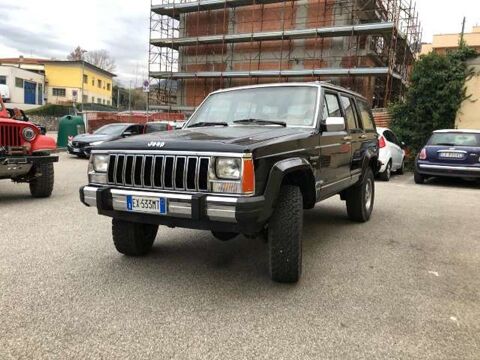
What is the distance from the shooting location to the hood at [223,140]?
3363 mm

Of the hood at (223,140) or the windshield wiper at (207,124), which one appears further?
the windshield wiper at (207,124)

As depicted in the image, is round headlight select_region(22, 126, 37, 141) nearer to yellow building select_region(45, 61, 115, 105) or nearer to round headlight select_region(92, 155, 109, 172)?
round headlight select_region(92, 155, 109, 172)

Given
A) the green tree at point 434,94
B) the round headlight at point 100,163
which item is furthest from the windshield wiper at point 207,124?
the green tree at point 434,94

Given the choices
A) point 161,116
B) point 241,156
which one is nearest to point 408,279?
point 241,156

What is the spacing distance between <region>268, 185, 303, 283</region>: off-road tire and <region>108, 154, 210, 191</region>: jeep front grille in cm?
67

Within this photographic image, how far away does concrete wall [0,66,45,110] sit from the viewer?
50525 millimetres

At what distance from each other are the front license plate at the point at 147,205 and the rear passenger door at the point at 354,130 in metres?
2.98

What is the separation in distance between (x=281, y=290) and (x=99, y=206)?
1707 mm

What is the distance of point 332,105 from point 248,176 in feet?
7.41

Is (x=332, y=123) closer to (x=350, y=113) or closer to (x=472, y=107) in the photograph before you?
(x=350, y=113)

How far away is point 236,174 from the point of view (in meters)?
3.29

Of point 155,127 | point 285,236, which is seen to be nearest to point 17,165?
point 285,236

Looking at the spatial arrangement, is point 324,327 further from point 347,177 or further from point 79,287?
point 347,177

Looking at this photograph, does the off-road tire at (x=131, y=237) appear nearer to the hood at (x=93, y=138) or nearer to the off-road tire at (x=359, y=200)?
the off-road tire at (x=359, y=200)
